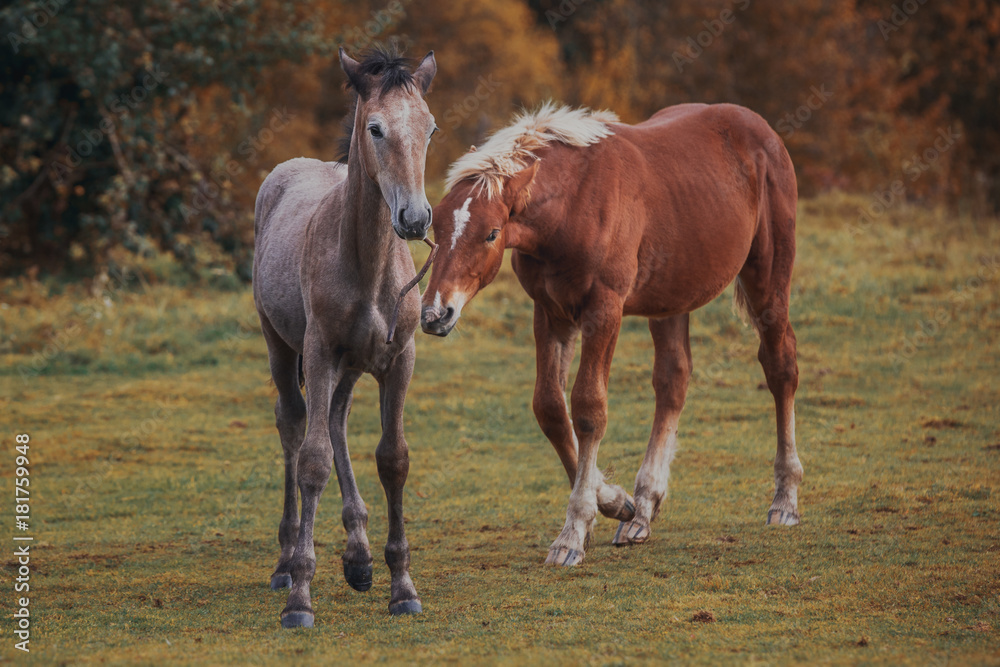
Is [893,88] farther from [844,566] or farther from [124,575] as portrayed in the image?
[124,575]

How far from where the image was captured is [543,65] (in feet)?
104

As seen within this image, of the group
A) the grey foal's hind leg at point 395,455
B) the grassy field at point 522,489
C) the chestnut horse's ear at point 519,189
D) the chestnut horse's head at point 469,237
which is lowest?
the grassy field at point 522,489

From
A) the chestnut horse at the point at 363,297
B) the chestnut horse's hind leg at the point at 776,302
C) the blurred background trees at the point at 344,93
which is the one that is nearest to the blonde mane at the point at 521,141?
the chestnut horse at the point at 363,297

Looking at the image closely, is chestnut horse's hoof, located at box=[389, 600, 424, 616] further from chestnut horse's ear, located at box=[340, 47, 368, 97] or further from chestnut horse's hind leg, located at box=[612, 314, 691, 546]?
chestnut horse's ear, located at box=[340, 47, 368, 97]

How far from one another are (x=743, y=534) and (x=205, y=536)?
12.3 ft

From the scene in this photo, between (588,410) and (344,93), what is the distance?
9.11 metres

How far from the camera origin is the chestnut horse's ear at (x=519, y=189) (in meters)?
6.14

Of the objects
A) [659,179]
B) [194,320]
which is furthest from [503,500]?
[194,320]

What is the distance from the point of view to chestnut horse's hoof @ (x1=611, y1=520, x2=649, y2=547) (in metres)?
6.92

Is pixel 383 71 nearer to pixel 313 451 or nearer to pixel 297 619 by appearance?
pixel 313 451

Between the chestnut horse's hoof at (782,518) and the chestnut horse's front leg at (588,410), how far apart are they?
4.73 ft

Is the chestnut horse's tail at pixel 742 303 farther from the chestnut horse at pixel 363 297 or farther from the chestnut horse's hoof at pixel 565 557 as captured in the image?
the chestnut horse at pixel 363 297

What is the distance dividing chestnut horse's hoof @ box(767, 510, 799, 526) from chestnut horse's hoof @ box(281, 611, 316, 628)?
332 centimetres

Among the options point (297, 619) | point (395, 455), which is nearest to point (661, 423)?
point (395, 455)
